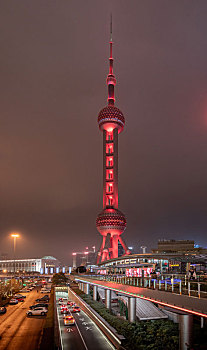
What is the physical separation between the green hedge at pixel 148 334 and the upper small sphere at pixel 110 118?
113109 mm

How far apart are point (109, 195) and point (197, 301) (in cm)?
12236

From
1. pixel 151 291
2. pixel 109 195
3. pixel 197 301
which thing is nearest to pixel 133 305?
pixel 151 291

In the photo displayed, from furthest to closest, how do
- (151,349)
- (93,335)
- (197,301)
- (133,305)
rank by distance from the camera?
(133,305) < (93,335) < (151,349) < (197,301)

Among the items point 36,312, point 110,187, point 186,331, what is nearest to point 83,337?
point 186,331

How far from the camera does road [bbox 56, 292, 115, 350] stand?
84.2 feet

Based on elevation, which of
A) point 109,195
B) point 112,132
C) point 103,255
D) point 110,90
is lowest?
point 103,255

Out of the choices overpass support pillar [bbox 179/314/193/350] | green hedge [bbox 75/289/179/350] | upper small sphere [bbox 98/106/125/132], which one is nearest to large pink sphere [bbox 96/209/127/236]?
upper small sphere [bbox 98/106/125/132]

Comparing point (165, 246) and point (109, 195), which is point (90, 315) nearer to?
point (109, 195)

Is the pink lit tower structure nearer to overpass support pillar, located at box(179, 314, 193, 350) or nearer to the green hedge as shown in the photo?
the green hedge

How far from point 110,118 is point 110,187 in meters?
30.3

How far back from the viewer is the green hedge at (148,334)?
24078mm

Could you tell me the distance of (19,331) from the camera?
3222cm

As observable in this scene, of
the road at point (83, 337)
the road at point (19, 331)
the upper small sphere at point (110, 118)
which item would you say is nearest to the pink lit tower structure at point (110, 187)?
the upper small sphere at point (110, 118)

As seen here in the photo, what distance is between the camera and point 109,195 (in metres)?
139
